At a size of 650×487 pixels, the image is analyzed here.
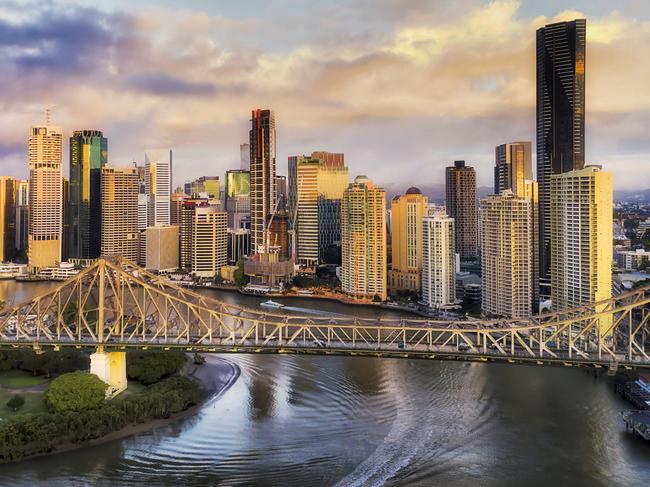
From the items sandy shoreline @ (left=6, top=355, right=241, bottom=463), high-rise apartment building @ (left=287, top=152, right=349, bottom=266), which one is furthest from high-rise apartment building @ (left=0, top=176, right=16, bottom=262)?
sandy shoreline @ (left=6, top=355, right=241, bottom=463)

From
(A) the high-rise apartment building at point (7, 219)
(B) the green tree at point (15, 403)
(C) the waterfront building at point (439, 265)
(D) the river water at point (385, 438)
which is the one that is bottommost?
(D) the river water at point (385, 438)

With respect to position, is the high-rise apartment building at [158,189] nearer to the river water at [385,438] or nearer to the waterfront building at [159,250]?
the waterfront building at [159,250]

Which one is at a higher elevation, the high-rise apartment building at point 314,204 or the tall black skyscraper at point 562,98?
the tall black skyscraper at point 562,98

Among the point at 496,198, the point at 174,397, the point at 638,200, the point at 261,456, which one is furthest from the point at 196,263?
the point at 638,200

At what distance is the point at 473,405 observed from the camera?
15711 mm

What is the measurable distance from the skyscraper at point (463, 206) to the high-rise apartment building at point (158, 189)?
99.6 ft

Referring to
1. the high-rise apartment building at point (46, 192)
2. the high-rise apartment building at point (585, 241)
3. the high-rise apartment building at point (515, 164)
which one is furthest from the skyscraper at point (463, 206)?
the high-rise apartment building at point (46, 192)

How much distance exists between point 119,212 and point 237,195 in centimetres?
2294

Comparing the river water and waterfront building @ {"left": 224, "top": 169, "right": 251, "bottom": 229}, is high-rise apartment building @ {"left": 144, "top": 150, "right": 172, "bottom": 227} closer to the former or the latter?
waterfront building @ {"left": 224, "top": 169, "right": 251, "bottom": 229}

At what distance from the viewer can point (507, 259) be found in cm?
2688

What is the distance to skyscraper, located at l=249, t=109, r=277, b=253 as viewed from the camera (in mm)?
46625

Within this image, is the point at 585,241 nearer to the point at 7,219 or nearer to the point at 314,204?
the point at 314,204

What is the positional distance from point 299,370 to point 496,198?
14294mm

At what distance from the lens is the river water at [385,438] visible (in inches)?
465
